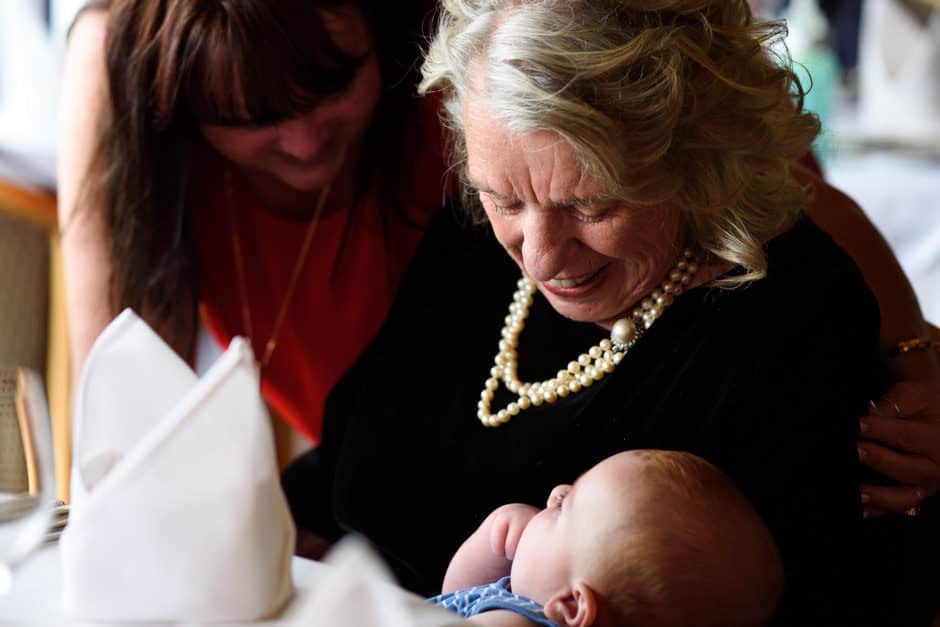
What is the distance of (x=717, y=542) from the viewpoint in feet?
3.60

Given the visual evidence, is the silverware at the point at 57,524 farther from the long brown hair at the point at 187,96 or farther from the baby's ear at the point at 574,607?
the long brown hair at the point at 187,96

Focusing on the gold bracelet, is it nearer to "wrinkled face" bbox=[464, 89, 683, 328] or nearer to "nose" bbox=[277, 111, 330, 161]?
"wrinkled face" bbox=[464, 89, 683, 328]

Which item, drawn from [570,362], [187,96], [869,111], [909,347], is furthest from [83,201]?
[869,111]

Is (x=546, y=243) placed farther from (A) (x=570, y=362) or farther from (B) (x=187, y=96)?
(B) (x=187, y=96)

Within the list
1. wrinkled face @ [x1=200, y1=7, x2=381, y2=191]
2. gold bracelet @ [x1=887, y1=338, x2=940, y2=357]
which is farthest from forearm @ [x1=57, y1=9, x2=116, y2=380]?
gold bracelet @ [x1=887, y1=338, x2=940, y2=357]

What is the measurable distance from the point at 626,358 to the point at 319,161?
63 centimetres

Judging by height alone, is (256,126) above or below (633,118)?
below

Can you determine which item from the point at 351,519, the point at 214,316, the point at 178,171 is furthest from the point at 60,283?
the point at 351,519

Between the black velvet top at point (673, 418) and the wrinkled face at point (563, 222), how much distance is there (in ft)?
0.24

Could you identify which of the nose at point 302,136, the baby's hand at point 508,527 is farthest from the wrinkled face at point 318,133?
the baby's hand at point 508,527

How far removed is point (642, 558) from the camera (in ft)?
3.51

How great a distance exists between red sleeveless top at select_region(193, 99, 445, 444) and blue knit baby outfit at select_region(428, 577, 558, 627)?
0.92 metres

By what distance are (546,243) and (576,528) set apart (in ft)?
1.06

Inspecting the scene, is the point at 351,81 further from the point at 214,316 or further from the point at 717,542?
the point at 717,542
